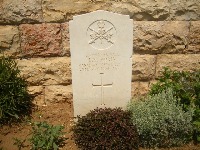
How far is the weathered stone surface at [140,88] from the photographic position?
4500 millimetres

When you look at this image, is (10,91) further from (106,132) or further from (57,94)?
(106,132)

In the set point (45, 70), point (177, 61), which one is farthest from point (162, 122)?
point (45, 70)

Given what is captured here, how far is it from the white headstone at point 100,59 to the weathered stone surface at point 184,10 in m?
0.84

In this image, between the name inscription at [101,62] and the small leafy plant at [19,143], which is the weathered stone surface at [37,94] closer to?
the small leafy plant at [19,143]

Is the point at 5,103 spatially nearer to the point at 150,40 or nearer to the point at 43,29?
the point at 43,29

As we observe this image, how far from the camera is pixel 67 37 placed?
4.18 metres

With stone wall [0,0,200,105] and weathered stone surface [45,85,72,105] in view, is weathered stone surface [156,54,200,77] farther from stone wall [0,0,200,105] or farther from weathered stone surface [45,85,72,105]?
weathered stone surface [45,85,72,105]

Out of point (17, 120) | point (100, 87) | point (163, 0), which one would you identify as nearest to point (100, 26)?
point (100, 87)

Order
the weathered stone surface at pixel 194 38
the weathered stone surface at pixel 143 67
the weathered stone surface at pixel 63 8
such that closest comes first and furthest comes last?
the weathered stone surface at pixel 63 8, the weathered stone surface at pixel 194 38, the weathered stone surface at pixel 143 67

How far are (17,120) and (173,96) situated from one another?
2035 mm

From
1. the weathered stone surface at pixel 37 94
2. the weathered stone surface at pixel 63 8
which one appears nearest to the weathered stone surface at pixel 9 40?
the weathered stone surface at pixel 63 8

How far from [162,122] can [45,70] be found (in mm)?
1752

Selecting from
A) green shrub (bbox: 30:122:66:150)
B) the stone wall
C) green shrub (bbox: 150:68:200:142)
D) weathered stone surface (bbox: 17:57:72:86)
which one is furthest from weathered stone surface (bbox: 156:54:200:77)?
green shrub (bbox: 30:122:66:150)

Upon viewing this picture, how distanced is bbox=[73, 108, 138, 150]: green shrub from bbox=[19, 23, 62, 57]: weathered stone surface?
107 cm
